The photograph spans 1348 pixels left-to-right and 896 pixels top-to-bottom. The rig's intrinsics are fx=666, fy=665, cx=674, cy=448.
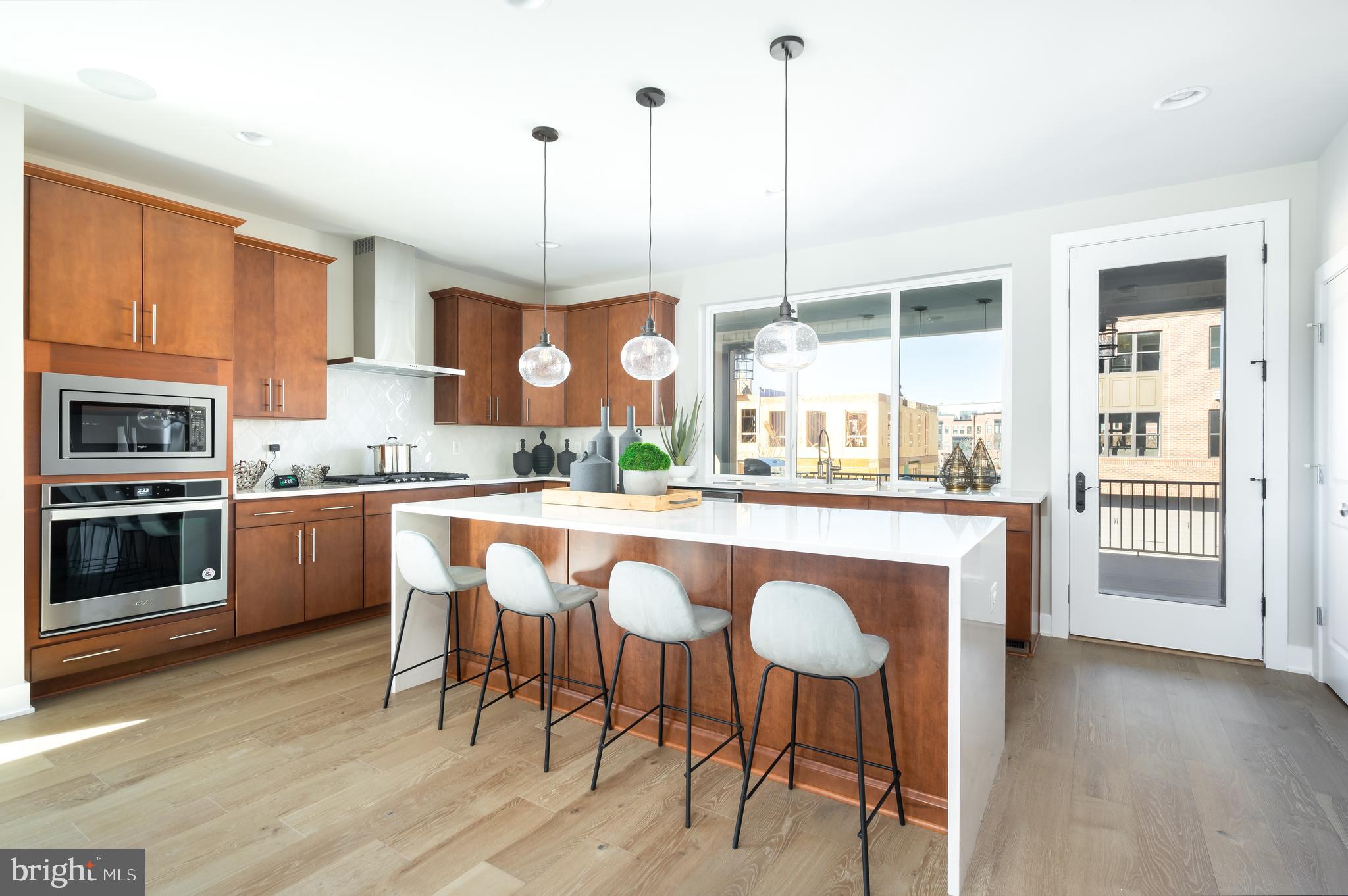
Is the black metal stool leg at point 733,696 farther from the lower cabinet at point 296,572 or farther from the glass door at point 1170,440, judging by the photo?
the lower cabinet at point 296,572

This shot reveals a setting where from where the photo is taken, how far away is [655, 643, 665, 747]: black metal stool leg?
8.16ft

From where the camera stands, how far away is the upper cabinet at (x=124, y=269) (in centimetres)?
303

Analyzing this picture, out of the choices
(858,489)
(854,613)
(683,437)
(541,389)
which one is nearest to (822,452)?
(858,489)

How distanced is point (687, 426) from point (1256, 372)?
360 cm

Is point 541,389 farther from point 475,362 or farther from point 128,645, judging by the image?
point 128,645

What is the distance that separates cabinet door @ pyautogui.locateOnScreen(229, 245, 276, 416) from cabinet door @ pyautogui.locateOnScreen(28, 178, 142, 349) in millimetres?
665

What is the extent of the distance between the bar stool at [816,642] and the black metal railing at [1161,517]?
2.76 m

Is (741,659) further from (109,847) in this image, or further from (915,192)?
(915,192)

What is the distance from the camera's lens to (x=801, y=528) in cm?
229

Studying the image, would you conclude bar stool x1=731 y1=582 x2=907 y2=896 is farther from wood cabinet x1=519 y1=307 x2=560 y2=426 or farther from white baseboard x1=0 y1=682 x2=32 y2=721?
wood cabinet x1=519 y1=307 x2=560 y2=426

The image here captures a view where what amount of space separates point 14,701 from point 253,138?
2748mm

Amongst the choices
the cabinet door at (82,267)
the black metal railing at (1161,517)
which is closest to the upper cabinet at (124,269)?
the cabinet door at (82,267)

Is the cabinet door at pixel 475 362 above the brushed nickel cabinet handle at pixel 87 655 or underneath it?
above

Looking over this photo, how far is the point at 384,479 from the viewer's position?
4.55m
